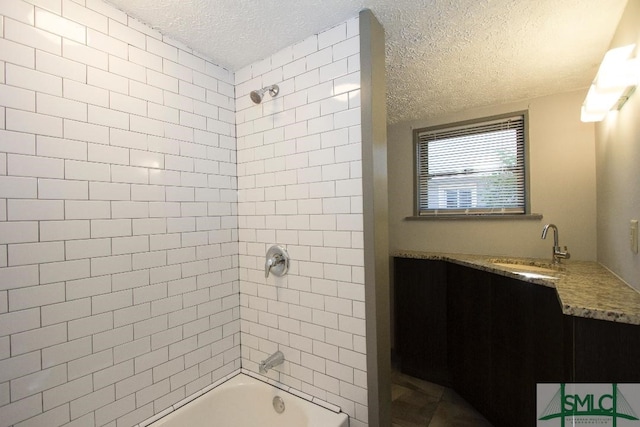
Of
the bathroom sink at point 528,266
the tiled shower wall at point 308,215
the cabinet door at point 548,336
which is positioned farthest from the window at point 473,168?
the tiled shower wall at point 308,215

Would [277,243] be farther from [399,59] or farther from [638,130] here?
[638,130]

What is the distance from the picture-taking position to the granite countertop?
93 centimetres

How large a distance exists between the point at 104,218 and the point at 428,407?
248cm

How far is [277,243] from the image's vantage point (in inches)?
62.0

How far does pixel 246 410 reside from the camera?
158 cm

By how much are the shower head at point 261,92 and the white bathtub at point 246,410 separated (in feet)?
5.44

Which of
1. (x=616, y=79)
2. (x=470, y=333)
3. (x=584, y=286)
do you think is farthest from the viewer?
(x=470, y=333)

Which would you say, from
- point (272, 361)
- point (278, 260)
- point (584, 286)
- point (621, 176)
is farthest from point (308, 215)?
point (621, 176)

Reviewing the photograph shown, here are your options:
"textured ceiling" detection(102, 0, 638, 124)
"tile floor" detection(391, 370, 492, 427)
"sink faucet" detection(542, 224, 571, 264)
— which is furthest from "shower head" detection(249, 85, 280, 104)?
"tile floor" detection(391, 370, 492, 427)

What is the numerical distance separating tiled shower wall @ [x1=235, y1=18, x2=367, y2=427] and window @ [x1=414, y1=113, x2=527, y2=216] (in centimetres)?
166

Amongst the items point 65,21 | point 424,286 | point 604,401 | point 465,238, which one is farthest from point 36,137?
point 465,238

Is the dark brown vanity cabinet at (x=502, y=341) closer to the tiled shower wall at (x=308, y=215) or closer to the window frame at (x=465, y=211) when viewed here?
the window frame at (x=465, y=211)

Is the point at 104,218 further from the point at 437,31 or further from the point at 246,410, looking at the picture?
the point at 437,31

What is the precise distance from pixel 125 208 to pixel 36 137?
1.29ft
